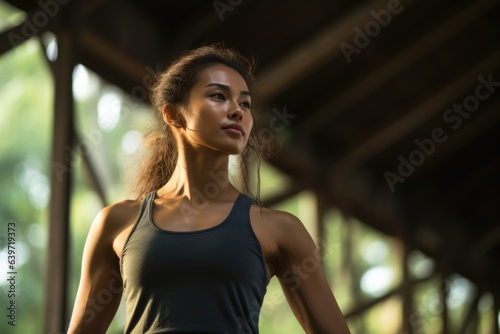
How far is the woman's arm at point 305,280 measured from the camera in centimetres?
218

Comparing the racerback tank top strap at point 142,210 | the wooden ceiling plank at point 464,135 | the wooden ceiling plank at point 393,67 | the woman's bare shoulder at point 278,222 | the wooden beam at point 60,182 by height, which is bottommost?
the woman's bare shoulder at point 278,222

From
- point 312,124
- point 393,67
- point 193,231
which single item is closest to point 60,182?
point 193,231

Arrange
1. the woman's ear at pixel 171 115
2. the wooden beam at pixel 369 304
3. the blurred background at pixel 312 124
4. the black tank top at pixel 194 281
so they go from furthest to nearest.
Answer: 1. the wooden beam at pixel 369 304
2. the blurred background at pixel 312 124
3. the woman's ear at pixel 171 115
4. the black tank top at pixel 194 281

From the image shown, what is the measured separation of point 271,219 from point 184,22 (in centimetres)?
518

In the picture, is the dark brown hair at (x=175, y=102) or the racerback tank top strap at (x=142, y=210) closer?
the racerback tank top strap at (x=142, y=210)

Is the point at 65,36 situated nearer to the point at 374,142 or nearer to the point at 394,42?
the point at 394,42

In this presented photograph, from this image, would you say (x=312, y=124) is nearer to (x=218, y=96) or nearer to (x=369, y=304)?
(x=369, y=304)

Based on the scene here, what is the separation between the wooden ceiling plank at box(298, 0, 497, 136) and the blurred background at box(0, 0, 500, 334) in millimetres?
12

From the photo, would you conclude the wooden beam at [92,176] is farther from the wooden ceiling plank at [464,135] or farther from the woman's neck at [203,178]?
the wooden ceiling plank at [464,135]

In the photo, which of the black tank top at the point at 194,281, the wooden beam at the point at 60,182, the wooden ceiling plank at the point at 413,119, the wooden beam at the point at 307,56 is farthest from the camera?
the wooden ceiling plank at the point at 413,119

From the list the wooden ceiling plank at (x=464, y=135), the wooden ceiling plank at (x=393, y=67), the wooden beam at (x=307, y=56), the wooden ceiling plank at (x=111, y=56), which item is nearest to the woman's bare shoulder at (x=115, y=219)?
the wooden ceiling plank at (x=111, y=56)

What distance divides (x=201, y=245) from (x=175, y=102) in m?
0.39

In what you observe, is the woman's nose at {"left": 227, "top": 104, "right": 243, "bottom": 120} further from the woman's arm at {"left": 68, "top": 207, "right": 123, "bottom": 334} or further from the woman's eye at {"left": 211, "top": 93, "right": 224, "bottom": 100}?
the woman's arm at {"left": 68, "top": 207, "right": 123, "bottom": 334}

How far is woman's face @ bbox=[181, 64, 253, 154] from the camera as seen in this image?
2199 mm
